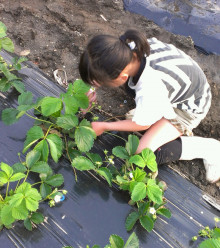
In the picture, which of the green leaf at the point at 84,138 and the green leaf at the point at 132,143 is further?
the green leaf at the point at 132,143

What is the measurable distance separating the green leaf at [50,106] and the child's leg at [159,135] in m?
0.55

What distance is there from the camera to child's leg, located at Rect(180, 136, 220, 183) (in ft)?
5.28

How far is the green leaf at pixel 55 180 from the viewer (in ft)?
3.99

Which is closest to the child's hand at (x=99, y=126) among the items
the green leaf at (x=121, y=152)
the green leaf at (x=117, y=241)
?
the green leaf at (x=121, y=152)

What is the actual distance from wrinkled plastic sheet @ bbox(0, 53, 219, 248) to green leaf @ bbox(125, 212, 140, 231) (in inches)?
1.2

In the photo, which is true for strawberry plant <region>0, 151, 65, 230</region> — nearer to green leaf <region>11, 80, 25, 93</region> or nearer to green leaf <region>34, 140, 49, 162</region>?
green leaf <region>34, 140, 49, 162</region>

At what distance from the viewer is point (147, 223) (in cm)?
119

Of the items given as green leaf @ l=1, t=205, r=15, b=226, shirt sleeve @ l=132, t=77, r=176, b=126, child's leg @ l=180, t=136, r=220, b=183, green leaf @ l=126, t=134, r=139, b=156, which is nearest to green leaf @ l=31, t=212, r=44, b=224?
green leaf @ l=1, t=205, r=15, b=226

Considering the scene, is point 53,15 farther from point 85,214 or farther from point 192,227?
point 192,227

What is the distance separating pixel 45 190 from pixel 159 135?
704 millimetres

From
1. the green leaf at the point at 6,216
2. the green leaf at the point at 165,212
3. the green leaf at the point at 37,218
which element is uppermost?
the green leaf at the point at 165,212

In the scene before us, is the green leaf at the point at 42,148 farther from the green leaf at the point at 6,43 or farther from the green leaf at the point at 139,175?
the green leaf at the point at 6,43

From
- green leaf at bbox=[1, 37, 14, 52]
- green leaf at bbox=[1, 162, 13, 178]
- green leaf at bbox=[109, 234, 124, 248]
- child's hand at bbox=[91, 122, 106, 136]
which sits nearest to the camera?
green leaf at bbox=[109, 234, 124, 248]

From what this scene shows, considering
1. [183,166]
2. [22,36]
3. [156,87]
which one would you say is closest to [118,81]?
[156,87]
